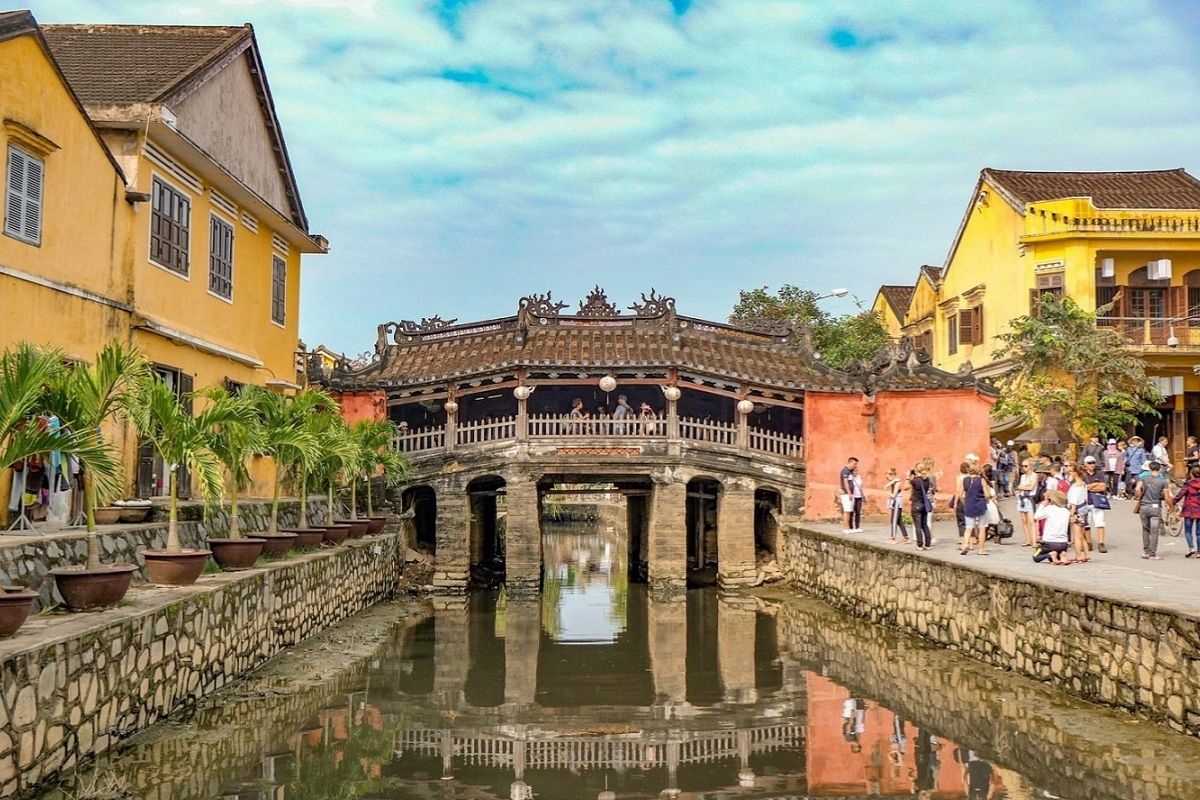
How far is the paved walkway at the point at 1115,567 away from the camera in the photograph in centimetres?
1060

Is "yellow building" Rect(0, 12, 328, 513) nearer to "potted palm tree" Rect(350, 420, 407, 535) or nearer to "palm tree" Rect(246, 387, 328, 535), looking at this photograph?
"palm tree" Rect(246, 387, 328, 535)

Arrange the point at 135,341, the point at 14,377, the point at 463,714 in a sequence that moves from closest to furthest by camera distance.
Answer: the point at 14,377, the point at 463,714, the point at 135,341

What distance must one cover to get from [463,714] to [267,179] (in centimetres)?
1197

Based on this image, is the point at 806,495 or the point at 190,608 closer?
the point at 190,608

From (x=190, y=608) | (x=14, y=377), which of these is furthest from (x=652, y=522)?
(x=14, y=377)

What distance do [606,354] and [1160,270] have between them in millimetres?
15423

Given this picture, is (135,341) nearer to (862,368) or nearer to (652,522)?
(652,522)

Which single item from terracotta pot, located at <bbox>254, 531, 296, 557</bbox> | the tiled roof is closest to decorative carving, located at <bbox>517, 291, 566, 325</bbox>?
the tiled roof

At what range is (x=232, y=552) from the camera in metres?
12.5

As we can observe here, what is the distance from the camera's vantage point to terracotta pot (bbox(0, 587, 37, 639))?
715 cm

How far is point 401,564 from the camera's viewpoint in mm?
23109

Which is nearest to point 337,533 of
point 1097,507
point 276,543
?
point 276,543

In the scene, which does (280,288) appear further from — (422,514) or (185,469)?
(422,514)

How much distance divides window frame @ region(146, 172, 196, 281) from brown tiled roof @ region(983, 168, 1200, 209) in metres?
22.7
